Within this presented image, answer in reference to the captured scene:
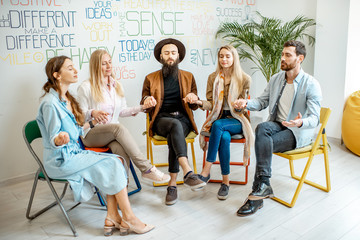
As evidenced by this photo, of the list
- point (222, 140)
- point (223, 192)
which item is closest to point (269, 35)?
point (222, 140)

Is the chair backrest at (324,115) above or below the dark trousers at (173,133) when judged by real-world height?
above

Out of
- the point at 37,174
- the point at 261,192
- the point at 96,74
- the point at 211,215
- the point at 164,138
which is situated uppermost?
the point at 96,74

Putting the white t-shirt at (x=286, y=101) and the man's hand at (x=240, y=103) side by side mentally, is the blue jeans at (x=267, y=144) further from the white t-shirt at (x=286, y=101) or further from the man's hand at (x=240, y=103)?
the man's hand at (x=240, y=103)

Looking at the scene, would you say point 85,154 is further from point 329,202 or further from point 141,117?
point 329,202

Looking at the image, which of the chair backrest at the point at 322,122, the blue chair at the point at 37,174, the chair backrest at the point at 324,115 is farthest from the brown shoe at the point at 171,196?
the chair backrest at the point at 324,115

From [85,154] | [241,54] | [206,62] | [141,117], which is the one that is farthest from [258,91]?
[85,154]

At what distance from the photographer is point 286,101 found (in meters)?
3.14

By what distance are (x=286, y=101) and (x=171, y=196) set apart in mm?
1282

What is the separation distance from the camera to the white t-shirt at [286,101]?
10.2 feet

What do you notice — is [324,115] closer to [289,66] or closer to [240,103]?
[289,66]

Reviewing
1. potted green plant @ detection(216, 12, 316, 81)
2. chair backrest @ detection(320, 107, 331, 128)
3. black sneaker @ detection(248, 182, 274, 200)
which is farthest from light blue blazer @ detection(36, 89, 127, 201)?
potted green plant @ detection(216, 12, 316, 81)

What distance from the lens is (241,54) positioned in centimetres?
510

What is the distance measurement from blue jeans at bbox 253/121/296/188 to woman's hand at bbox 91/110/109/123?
1261 millimetres

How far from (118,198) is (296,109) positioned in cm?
164
